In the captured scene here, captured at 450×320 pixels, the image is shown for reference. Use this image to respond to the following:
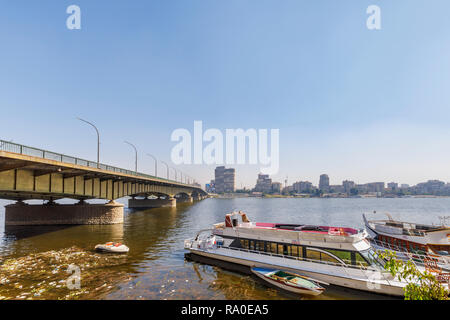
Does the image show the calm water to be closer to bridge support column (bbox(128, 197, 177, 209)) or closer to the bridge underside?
Result: the bridge underside

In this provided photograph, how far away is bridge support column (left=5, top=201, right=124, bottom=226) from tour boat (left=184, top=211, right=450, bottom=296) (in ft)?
88.3

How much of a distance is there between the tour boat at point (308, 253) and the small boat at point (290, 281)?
83 cm

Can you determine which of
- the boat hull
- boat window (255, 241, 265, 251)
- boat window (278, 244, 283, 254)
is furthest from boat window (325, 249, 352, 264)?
boat window (255, 241, 265, 251)

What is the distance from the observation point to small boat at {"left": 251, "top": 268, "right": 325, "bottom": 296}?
1448 cm

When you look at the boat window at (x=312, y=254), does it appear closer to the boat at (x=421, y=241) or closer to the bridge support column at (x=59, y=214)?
the boat at (x=421, y=241)

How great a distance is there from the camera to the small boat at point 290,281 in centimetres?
1448

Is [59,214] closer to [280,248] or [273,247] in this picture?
[273,247]

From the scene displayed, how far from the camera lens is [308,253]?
17281 mm

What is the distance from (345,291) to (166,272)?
1261 cm

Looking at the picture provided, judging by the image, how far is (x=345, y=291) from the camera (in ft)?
48.9
